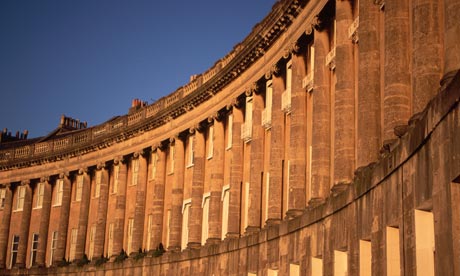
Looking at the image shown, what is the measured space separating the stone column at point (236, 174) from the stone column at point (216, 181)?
2.19 m

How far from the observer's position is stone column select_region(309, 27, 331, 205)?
1133 inches

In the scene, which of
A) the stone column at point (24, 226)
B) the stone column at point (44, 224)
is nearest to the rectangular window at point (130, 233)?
the stone column at point (44, 224)

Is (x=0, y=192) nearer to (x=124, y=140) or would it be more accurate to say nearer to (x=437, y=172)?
(x=124, y=140)

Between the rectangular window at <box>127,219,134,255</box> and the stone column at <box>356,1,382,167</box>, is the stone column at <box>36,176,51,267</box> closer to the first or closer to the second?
the rectangular window at <box>127,219,134,255</box>

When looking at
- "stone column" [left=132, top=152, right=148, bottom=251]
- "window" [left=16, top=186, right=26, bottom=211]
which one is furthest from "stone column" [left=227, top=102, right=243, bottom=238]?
"window" [left=16, top=186, right=26, bottom=211]

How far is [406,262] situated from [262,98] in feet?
69.1

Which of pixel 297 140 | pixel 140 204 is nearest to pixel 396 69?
pixel 297 140

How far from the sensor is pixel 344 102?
88.4 feet

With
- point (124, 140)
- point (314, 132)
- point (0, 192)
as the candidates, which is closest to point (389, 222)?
point (314, 132)

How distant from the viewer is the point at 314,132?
29.8m

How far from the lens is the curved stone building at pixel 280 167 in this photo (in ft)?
59.9

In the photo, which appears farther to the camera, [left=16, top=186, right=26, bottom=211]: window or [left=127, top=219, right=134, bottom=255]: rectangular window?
[left=16, top=186, right=26, bottom=211]: window

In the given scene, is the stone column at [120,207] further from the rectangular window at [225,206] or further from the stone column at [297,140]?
the stone column at [297,140]

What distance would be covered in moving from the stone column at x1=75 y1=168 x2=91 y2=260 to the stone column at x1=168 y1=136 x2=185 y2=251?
36.0 feet
